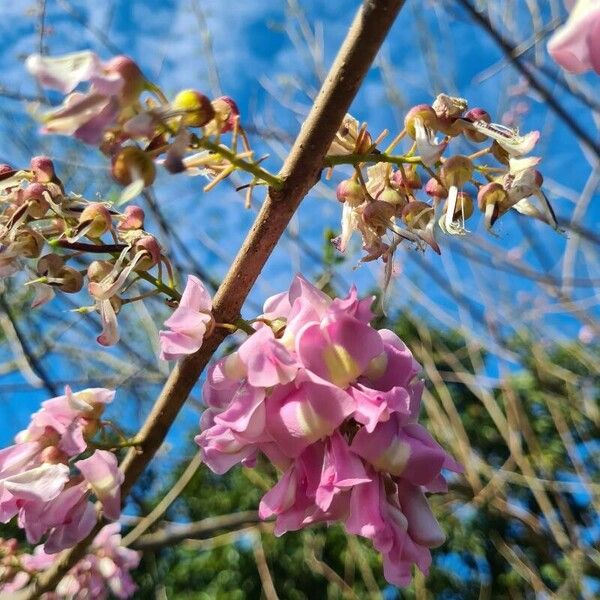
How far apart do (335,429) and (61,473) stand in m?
0.24

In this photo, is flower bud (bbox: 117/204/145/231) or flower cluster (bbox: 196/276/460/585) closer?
flower cluster (bbox: 196/276/460/585)

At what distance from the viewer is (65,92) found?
376 millimetres

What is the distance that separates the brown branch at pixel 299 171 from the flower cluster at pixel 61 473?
7cm

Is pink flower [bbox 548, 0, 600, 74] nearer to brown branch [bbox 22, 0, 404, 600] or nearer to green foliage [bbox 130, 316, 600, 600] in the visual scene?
brown branch [bbox 22, 0, 404, 600]

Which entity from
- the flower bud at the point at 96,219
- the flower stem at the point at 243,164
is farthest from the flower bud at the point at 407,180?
the flower bud at the point at 96,219

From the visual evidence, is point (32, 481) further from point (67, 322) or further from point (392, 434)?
point (67, 322)

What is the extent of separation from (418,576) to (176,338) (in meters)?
2.41

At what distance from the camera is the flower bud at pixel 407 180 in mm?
569

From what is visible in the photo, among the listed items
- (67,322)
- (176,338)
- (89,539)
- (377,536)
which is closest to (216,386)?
(176,338)

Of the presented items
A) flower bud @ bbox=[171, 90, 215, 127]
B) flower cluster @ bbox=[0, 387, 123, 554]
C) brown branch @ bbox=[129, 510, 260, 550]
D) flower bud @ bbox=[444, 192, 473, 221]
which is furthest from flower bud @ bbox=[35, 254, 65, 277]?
brown branch @ bbox=[129, 510, 260, 550]

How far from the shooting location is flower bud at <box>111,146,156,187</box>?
0.39m

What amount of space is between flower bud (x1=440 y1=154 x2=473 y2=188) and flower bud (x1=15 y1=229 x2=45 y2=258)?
0.32 meters

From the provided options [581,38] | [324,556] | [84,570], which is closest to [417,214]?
[581,38]

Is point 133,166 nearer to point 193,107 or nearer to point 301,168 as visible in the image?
point 193,107
